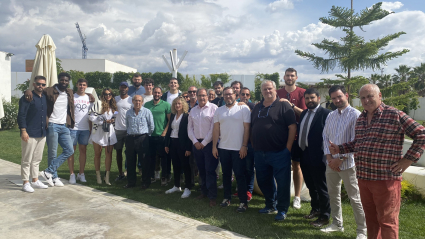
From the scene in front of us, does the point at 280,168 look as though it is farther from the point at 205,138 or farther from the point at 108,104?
the point at 108,104

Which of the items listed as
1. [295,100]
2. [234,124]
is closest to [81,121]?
[234,124]

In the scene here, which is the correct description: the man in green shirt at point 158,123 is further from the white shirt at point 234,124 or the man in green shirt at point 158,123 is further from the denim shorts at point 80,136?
the white shirt at point 234,124

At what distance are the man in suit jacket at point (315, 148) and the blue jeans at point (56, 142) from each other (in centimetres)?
451

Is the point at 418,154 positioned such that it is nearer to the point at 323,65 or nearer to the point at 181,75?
the point at 323,65

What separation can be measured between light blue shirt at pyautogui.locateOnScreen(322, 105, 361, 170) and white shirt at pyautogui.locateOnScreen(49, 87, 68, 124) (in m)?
4.94

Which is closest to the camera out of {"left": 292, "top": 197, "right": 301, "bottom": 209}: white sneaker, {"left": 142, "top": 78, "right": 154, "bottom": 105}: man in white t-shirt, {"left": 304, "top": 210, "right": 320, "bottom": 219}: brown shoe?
{"left": 304, "top": 210, "right": 320, "bottom": 219}: brown shoe

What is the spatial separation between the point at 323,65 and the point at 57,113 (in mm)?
13744


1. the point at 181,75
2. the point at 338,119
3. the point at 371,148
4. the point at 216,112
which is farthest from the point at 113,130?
the point at 181,75

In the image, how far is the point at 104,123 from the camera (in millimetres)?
6438

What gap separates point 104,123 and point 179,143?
68.3 inches

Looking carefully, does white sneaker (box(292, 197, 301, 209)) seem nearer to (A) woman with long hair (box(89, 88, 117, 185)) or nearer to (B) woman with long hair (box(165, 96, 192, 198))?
(B) woman with long hair (box(165, 96, 192, 198))

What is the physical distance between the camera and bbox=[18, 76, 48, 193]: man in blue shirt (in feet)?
18.6

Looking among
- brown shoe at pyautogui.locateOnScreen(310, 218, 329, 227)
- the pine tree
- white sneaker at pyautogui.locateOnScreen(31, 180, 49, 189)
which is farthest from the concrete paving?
the pine tree

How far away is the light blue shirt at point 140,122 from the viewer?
612 cm
